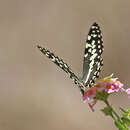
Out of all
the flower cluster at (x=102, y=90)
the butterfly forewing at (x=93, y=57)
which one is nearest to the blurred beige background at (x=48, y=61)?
the butterfly forewing at (x=93, y=57)

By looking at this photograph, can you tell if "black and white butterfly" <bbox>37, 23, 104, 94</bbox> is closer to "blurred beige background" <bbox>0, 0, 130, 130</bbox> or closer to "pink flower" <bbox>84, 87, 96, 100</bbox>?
"pink flower" <bbox>84, 87, 96, 100</bbox>

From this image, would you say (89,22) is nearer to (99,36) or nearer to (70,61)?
(70,61)

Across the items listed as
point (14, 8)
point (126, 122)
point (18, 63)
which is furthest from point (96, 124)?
point (126, 122)

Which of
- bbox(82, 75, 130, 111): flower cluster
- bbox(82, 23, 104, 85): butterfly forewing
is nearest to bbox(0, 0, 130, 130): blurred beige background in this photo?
bbox(82, 23, 104, 85): butterfly forewing

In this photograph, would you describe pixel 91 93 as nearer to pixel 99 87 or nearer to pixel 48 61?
pixel 99 87

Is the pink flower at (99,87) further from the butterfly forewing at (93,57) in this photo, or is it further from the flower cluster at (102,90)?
the butterfly forewing at (93,57)
